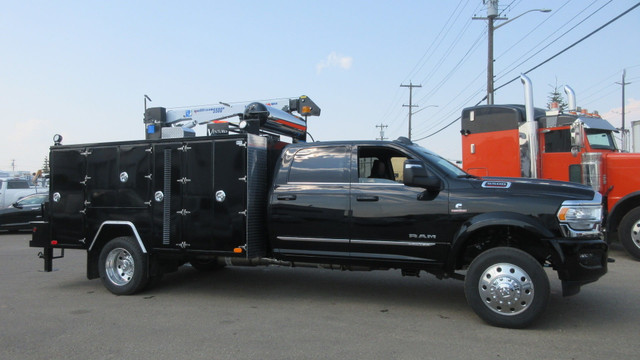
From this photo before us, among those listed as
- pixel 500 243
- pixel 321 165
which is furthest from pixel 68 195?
pixel 500 243

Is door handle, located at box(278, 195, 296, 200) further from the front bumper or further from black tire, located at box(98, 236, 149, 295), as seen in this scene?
the front bumper

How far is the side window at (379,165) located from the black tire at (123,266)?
322 centimetres

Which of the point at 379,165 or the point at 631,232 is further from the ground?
the point at 379,165

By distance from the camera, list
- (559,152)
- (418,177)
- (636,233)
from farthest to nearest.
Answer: (559,152) → (636,233) → (418,177)

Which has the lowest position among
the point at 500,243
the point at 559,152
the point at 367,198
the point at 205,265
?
the point at 205,265

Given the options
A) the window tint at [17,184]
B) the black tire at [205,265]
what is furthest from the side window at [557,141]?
the window tint at [17,184]

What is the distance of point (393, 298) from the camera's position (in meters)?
6.25

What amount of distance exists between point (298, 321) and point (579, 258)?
2.95m

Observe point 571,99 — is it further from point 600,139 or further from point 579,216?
point 579,216

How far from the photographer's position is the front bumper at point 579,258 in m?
4.80

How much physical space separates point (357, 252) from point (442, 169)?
1.35 metres

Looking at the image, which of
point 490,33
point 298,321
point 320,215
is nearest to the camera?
point 298,321

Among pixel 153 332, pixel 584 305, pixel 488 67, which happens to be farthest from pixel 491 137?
pixel 488 67

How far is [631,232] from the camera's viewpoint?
8781mm
